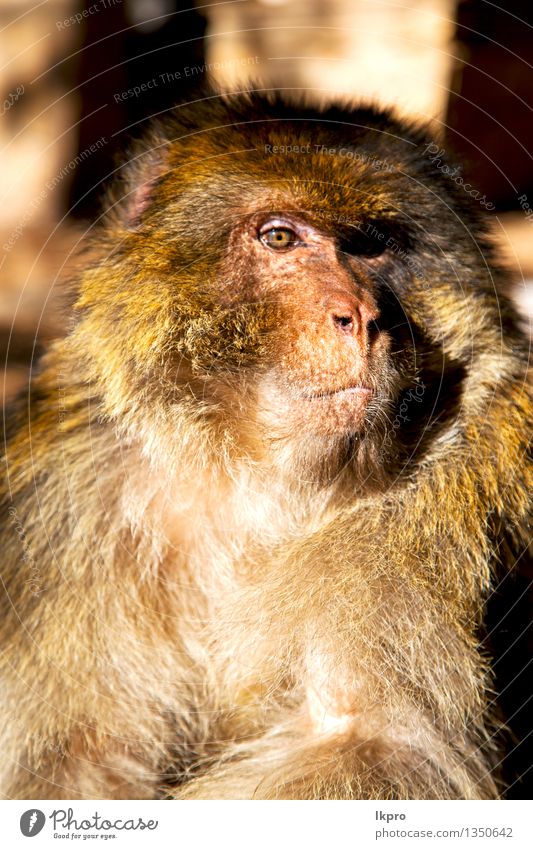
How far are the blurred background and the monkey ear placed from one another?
5 centimetres

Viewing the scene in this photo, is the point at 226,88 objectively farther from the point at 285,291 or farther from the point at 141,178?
the point at 285,291

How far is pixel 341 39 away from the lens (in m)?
1.75

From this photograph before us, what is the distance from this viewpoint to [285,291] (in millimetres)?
1308

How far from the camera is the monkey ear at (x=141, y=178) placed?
142cm

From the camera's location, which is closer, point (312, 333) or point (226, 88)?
point (312, 333)

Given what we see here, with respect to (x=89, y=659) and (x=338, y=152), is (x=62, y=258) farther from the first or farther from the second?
(x=89, y=659)

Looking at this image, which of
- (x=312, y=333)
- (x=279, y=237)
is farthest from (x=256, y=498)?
(x=279, y=237)

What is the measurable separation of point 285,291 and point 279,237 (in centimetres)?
12

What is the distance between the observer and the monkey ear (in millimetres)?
1422

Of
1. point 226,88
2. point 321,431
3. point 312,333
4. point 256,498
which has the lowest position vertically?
point 256,498

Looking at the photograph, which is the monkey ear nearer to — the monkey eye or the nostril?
the monkey eye

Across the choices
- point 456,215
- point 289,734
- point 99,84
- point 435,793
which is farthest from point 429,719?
point 99,84

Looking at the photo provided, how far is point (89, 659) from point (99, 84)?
3.76 feet

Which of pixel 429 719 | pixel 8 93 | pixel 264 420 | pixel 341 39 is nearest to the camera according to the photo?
pixel 264 420
